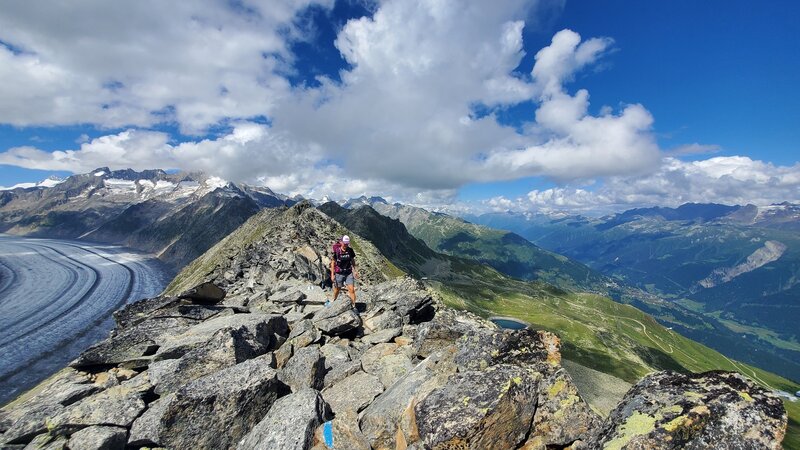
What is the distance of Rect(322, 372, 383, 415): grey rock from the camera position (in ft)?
46.9

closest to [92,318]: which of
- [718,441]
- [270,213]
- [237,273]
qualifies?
[270,213]

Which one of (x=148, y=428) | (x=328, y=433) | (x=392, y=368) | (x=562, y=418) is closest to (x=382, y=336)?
(x=392, y=368)

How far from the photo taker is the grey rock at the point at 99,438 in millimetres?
11328

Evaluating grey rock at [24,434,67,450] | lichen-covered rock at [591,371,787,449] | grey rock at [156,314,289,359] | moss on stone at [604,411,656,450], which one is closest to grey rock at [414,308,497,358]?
grey rock at [156,314,289,359]

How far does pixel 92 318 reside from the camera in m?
177

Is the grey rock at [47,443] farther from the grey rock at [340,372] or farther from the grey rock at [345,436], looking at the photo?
the grey rock at [340,372]

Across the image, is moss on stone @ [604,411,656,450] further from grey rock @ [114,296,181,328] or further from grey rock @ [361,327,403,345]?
grey rock @ [114,296,181,328]

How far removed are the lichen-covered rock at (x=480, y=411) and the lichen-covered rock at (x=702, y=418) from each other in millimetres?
2048

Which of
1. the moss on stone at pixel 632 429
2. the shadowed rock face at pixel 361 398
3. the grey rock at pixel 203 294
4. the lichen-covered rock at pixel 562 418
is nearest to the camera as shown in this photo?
the moss on stone at pixel 632 429

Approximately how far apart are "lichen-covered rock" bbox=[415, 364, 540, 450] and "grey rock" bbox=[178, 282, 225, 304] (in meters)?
21.3

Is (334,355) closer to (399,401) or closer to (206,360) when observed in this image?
(206,360)

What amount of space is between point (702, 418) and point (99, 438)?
1688 centimetres

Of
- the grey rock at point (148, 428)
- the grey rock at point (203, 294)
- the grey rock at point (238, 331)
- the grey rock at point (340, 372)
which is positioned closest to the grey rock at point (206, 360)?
the grey rock at point (238, 331)

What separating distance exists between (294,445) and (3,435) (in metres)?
10.1
